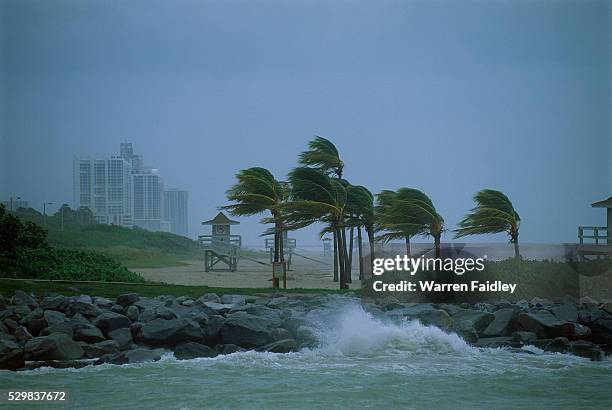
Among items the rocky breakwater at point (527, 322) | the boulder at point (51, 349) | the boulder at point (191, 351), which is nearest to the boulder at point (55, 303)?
the boulder at point (51, 349)

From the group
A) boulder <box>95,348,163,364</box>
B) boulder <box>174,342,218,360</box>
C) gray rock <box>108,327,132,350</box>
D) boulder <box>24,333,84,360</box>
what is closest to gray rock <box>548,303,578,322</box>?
boulder <box>174,342,218,360</box>

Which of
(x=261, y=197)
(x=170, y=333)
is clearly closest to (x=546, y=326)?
(x=261, y=197)

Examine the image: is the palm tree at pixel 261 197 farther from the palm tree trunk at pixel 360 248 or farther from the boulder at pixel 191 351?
the boulder at pixel 191 351

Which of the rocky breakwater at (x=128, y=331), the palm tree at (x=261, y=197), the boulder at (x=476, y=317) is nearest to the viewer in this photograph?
the rocky breakwater at (x=128, y=331)

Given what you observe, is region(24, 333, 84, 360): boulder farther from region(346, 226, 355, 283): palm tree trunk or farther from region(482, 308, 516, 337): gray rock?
region(482, 308, 516, 337): gray rock

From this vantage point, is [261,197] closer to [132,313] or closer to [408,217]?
A: [408,217]

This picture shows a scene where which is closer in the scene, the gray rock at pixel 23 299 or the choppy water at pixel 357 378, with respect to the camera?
the choppy water at pixel 357 378

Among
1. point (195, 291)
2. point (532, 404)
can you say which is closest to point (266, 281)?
point (195, 291)
